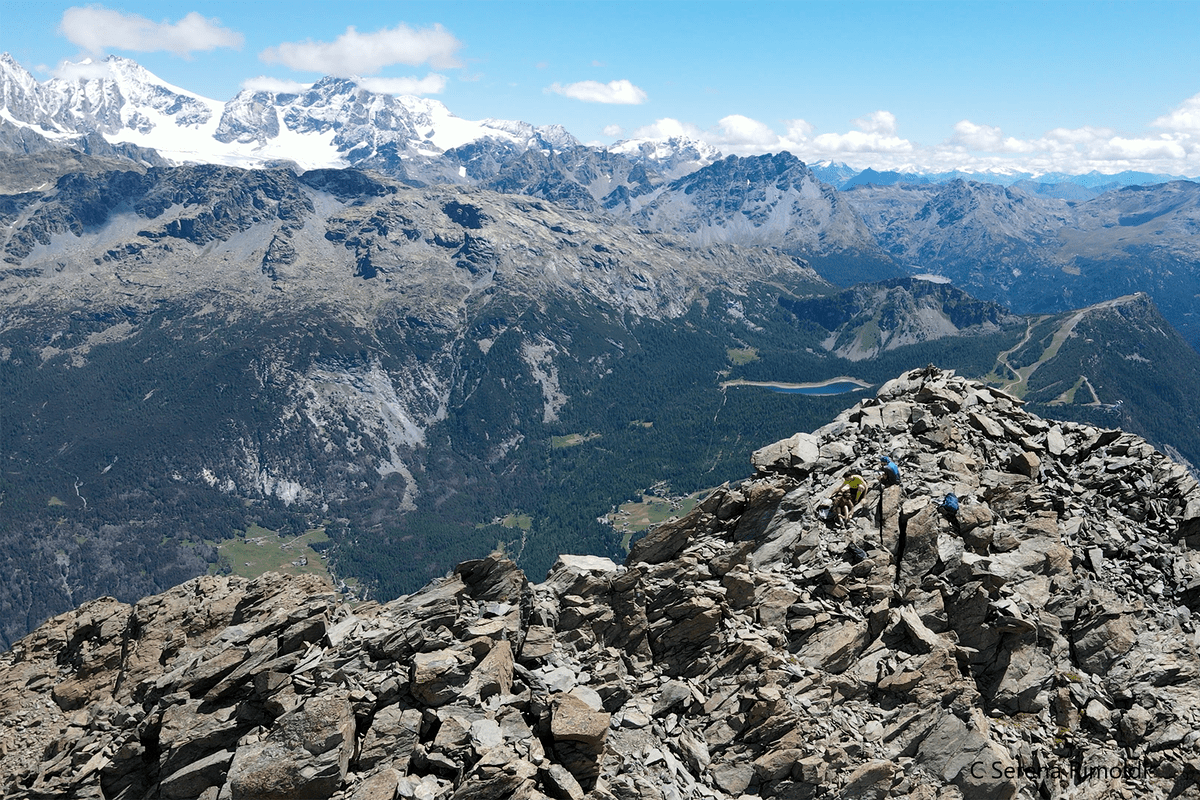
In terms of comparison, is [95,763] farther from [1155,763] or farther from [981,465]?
[981,465]

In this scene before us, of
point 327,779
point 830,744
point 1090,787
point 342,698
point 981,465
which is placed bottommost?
point 1090,787

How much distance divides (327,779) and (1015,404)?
68044mm

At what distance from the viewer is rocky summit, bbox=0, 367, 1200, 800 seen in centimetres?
3925

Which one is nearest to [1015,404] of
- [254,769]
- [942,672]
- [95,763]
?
[942,672]

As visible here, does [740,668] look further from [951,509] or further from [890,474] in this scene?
[951,509]

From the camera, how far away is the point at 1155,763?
43156 millimetres

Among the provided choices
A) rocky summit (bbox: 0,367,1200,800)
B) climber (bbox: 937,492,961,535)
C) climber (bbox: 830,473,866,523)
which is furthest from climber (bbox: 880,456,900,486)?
climber (bbox: 937,492,961,535)

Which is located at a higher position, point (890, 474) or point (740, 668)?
point (890, 474)

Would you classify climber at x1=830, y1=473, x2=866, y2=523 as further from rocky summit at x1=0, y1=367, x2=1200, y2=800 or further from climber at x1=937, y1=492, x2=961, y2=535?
climber at x1=937, y1=492, x2=961, y2=535

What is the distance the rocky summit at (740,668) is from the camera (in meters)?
39.2

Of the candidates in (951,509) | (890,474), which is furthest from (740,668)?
(951,509)

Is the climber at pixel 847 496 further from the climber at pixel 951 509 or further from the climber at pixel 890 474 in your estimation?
the climber at pixel 951 509

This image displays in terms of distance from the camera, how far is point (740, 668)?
45312 mm

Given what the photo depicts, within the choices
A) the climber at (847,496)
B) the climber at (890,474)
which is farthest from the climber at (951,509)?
the climber at (847,496)
